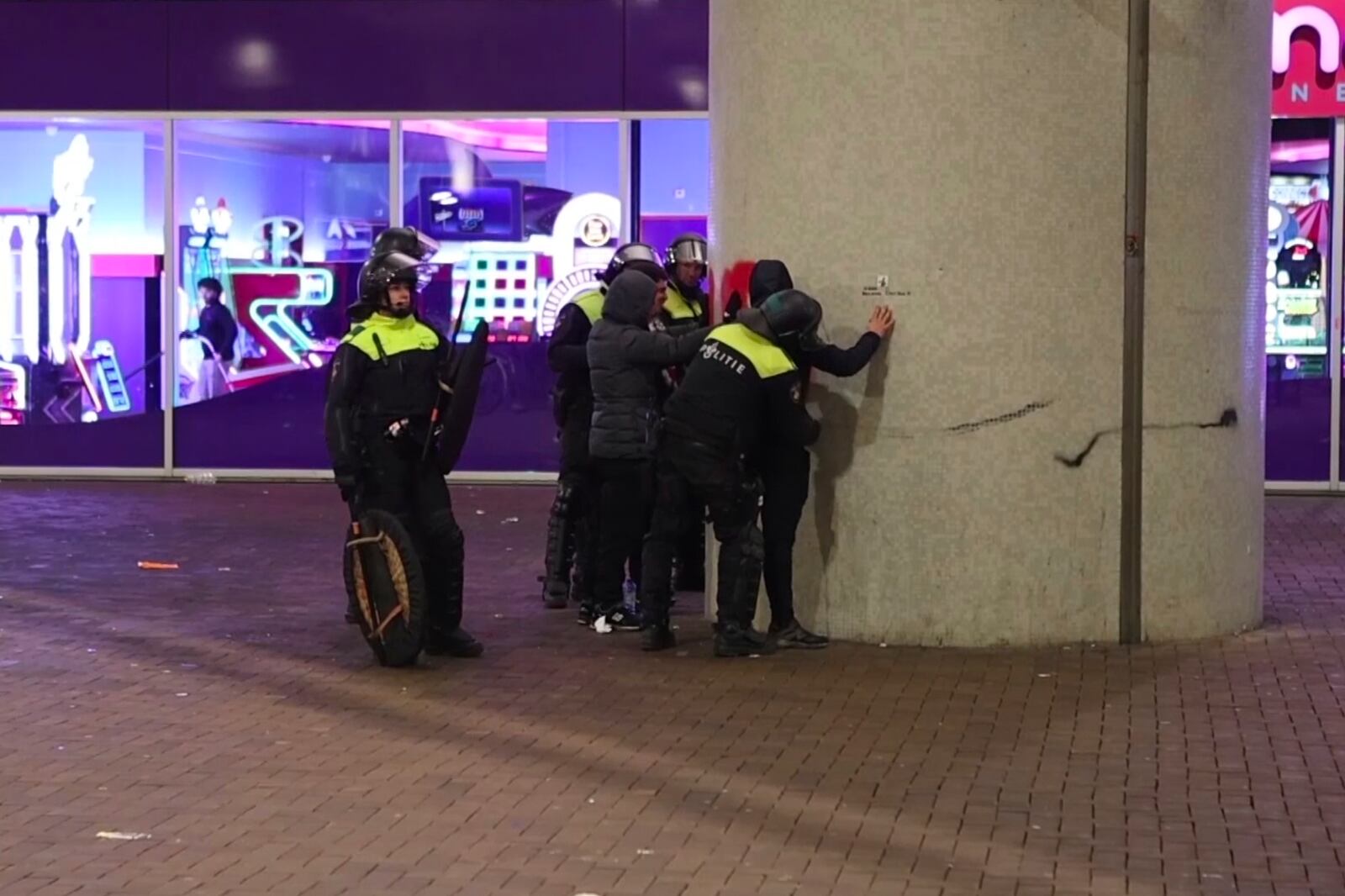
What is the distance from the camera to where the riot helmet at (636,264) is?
11.0 metres

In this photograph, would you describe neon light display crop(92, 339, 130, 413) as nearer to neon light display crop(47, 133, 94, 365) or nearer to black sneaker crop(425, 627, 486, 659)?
neon light display crop(47, 133, 94, 365)

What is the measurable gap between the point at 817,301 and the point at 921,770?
124 inches

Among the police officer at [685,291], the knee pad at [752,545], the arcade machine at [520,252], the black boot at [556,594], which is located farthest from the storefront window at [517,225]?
the knee pad at [752,545]

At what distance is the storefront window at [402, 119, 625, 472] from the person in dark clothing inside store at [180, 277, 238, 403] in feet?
5.84

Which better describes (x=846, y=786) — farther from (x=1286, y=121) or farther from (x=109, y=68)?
(x=109, y=68)

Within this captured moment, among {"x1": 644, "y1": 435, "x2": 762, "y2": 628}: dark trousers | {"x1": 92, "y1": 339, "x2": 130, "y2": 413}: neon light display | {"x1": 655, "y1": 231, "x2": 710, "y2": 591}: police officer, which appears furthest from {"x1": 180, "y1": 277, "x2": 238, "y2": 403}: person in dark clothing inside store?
{"x1": 644, "y1": 435, "x2": 762, "y2": 628}: dark trousers

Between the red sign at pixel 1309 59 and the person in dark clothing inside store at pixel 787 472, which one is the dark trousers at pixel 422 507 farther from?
the red sign at pixel 1309 59

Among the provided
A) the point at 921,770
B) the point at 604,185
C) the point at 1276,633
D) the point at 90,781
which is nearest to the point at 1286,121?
the point at 604,185

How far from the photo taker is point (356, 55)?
18.5 m

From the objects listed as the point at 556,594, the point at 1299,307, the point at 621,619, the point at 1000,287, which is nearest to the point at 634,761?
the point at 621,619

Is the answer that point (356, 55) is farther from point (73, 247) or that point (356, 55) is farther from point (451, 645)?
point (451, 645)

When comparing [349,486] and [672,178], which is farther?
[672,178]

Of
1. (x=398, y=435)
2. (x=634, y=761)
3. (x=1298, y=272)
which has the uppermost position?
(x=1298, y=272)

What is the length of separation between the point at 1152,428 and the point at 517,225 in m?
9.11
